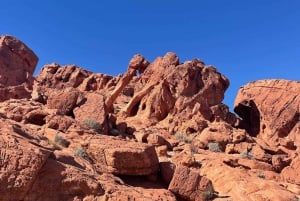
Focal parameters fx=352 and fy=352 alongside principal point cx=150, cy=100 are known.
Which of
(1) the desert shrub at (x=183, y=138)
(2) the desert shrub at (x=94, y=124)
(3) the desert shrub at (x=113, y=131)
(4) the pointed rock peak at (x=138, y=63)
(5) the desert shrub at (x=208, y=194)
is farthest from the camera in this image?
(4) the pointed rock peak at (x=138, y=63)

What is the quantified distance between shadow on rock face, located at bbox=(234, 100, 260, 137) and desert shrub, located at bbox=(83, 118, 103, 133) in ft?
84.3

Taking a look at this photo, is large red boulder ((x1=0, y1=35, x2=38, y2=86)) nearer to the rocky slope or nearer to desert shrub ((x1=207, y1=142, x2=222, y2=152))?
the rocky slope

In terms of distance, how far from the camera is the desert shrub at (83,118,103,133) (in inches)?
701

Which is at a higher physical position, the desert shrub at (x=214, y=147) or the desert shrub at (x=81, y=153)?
the desert shrub at (x=214, y=147)

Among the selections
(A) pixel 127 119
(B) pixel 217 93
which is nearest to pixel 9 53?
(A) pixel 127 119

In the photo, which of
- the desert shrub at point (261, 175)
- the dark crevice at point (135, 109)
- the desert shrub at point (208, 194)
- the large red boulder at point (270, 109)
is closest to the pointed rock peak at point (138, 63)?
the dark crevice at point (135, 109)

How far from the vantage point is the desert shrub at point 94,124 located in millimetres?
17797

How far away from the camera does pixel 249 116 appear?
42.5 m

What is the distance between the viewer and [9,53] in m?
35.6

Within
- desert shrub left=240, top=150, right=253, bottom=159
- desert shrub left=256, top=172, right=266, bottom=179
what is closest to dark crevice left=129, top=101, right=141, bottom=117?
desert shrub left=240, top=150, right=253, bottom=159

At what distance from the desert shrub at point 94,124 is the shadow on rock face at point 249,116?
2571 centimetres

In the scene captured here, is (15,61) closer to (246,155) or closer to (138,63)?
(138,63)

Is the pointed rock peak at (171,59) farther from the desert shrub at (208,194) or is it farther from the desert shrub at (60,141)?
the desert shrub at (208,194)

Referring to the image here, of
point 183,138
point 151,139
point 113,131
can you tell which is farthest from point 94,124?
point 183,138
